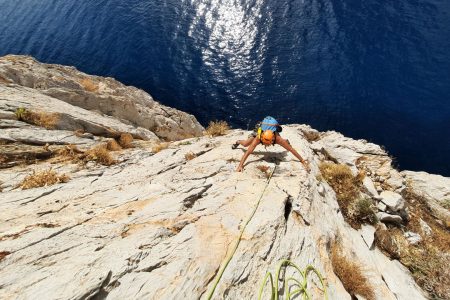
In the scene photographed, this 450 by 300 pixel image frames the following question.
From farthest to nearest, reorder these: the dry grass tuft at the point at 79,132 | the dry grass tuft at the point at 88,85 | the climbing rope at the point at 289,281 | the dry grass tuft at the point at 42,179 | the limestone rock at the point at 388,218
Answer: the dry grass tuft at the point at 88,85
the dry grass tuft at the point at 79,132
the limestone rock at the point at 388,218
the dry grass tuft at the point at 42,179
the climbing rope at the point at 289,281

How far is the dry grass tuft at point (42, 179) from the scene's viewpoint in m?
10.9

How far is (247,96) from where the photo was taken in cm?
3238

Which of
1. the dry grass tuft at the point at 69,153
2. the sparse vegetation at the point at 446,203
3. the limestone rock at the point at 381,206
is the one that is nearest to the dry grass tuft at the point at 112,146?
the dry grass tuft at the point at 69,153

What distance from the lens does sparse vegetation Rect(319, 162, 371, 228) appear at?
12.9 meters

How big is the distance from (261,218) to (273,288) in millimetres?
2195

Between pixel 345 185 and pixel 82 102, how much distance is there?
54.4 feet

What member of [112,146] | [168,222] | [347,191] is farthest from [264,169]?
[112,146]

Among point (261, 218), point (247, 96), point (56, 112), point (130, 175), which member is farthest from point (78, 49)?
point (261, 218)

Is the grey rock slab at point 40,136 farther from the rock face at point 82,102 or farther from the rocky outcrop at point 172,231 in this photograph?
the rocky outcrop at point 172,231

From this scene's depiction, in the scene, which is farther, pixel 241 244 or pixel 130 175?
pixel 130 175

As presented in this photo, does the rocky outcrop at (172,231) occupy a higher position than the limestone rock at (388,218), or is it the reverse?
the rocky outcrop at (172,231)

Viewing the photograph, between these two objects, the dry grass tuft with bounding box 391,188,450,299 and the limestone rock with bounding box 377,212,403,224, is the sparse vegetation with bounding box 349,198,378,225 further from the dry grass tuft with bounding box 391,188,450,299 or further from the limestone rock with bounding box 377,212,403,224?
the dry grass tuft with bounding box 391,188,450,299

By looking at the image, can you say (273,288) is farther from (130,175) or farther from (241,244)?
(130,175)

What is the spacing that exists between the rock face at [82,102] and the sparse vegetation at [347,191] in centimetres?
1161
